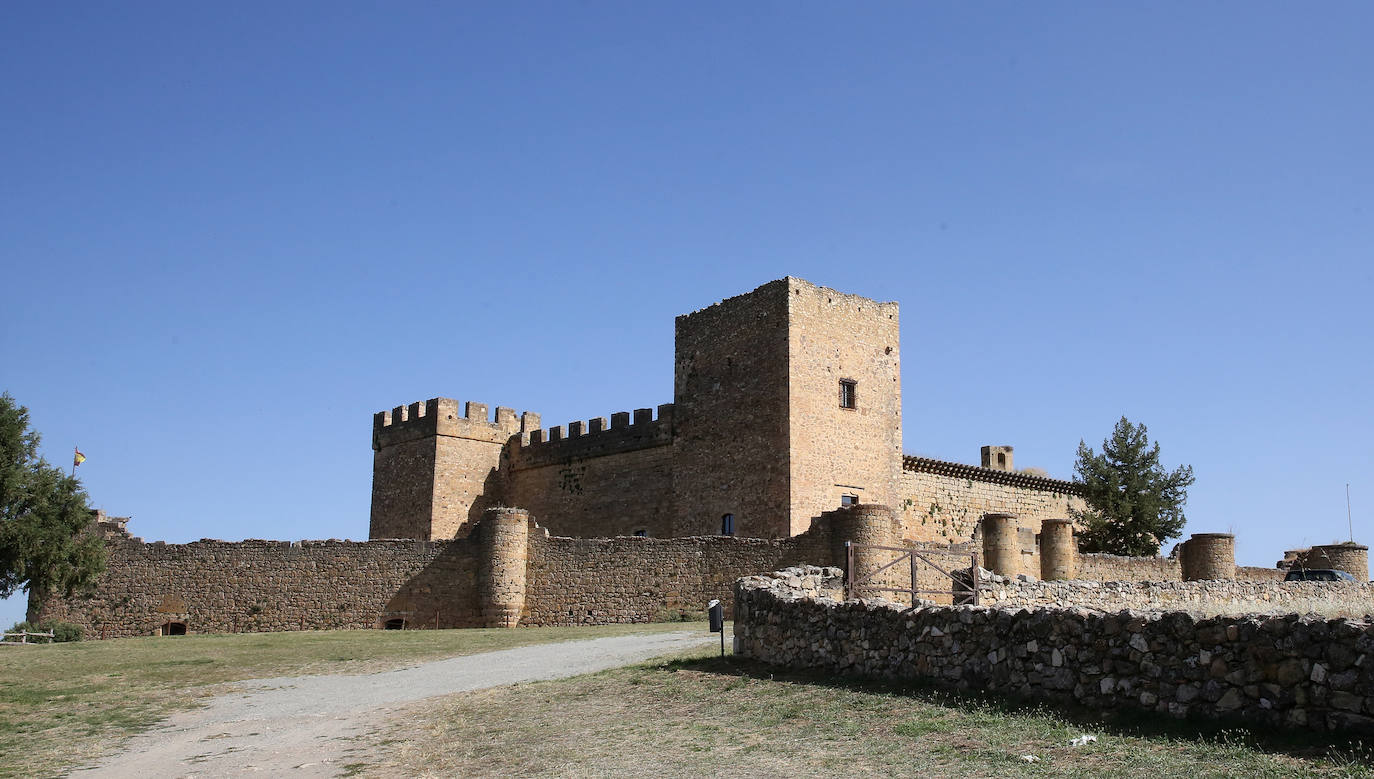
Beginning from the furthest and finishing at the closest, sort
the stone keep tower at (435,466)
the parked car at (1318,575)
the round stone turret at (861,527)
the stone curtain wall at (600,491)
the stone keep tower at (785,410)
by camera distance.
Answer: the stone keep tower at (435,466) → the stone curtain wall at (600,491) → the parked car at (1318,575) → the stone keep tower at (785,410) → the round stone turret at (861,527)

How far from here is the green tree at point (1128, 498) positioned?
38.6 metres

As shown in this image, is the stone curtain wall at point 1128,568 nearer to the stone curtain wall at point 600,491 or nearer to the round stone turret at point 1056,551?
the round stone turret at point 1056,551

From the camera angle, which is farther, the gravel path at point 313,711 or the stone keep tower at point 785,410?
the stone keep tower at point 785,410

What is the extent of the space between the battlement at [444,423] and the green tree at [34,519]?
12004 millimetres

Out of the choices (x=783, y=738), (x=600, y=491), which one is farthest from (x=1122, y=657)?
(x=600, y=491)

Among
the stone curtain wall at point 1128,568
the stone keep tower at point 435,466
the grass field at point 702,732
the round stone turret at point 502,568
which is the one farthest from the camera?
the stone keep tower at point 435,466

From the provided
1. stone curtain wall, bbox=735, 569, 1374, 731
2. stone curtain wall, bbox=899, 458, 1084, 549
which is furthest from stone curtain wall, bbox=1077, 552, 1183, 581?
stone curtain wall, bbox=735, 569, 1374, 731

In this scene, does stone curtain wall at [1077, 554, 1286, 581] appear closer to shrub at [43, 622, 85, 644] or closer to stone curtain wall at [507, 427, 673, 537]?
stone curtain wall at [507, 427, 673, 537]

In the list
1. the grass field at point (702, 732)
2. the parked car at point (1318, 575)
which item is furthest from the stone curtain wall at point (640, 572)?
the parked car at point (1318, 575)

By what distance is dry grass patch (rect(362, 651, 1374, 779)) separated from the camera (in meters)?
8.49

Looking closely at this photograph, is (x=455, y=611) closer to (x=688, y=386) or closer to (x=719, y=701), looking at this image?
(x=688, y=386)

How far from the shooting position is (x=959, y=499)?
34312mm

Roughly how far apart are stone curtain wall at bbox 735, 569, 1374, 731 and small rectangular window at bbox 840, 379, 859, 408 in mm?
17322

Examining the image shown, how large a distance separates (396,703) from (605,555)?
45.9 ft
